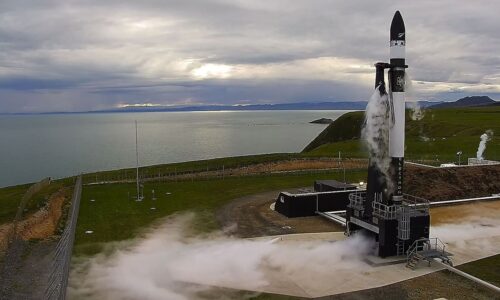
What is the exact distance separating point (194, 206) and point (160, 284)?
1939 cm

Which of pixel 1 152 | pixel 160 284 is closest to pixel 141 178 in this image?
pixel 160 284

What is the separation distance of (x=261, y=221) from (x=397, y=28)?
18.6 meters

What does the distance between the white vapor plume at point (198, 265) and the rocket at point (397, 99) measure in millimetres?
4952

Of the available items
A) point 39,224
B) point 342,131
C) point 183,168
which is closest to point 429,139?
point 342,131

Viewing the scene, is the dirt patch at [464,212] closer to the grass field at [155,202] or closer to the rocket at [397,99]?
the rocket at [397,99]

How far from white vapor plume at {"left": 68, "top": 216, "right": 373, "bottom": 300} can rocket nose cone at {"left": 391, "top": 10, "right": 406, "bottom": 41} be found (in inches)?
546

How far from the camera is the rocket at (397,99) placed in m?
30.2

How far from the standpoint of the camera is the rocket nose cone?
30.0 m

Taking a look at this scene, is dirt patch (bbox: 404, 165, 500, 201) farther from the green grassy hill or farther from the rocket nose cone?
the rocket nose cone

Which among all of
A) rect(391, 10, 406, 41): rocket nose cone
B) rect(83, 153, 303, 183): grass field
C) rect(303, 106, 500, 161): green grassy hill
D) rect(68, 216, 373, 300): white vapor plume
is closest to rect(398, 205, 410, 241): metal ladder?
rect(68, 216, 373, 300): white vapor plume

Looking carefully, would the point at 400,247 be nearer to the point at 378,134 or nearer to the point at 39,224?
the point at 378,134

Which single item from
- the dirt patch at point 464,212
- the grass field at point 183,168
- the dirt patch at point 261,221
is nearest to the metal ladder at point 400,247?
the dirt patch at point 261,221

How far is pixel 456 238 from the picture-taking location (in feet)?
Answer: 109

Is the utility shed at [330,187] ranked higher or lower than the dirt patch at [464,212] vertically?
higher
